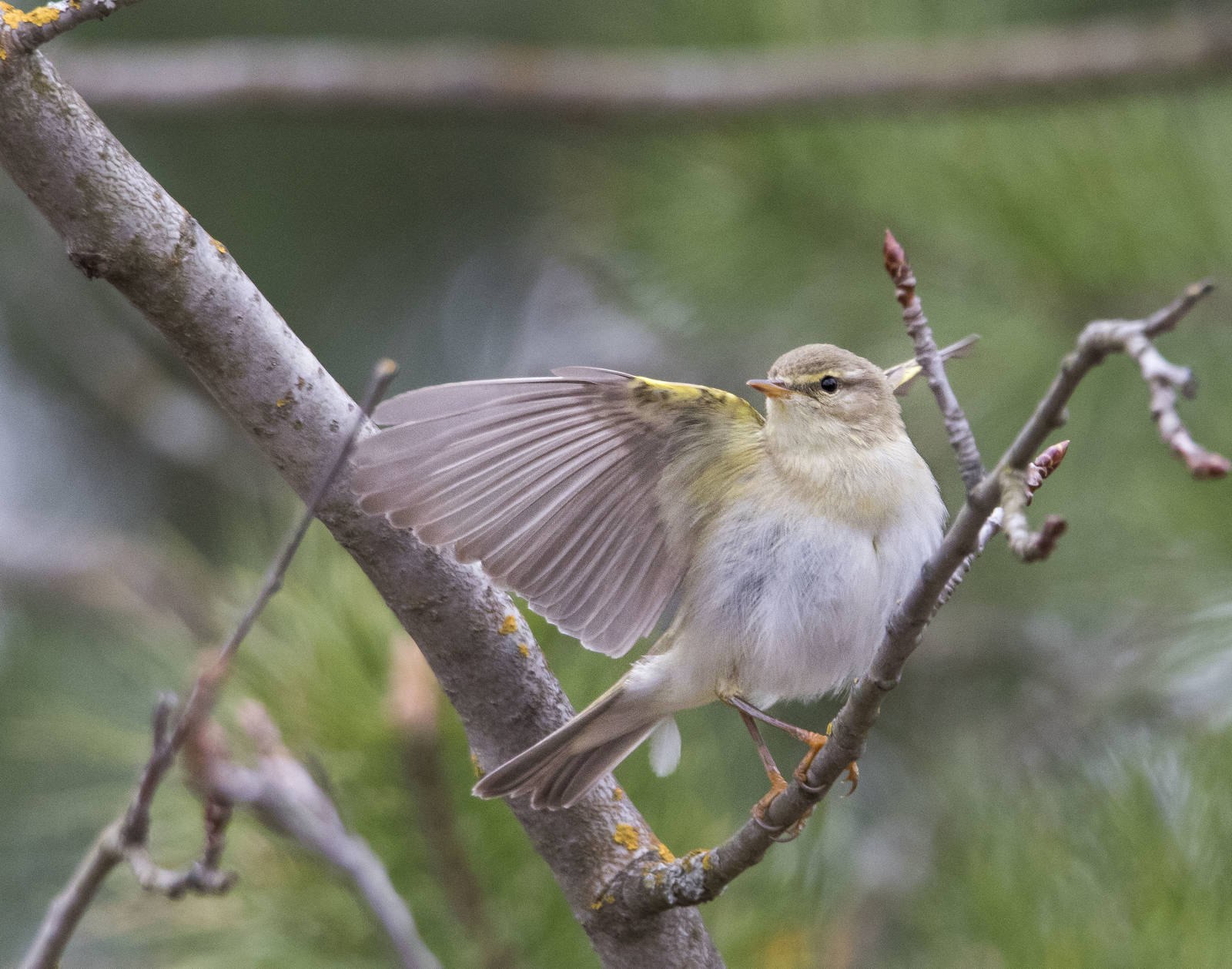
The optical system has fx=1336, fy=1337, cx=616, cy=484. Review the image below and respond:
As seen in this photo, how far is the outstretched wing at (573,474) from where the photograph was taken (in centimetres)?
187

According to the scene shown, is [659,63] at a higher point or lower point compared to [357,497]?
higher

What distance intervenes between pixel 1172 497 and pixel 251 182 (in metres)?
3.17

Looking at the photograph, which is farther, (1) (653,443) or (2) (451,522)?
(1) (653,443)

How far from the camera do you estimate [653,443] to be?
220 centimetres

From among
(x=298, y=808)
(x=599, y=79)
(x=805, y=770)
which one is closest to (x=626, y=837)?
(x=805, y=770)

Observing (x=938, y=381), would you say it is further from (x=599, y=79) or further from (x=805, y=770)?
(x=599, y=79)

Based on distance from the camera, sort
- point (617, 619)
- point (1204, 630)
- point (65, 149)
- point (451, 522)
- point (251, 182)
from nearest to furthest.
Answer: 1. point (65, 149)
2. point (451, 522)
3. point (617, 619)
4. point (1204, 630)
5. point (251, 182)

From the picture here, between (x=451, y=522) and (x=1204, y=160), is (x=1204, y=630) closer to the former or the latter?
(x=1204, y=160)

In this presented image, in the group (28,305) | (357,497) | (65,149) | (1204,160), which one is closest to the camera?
(65,149)

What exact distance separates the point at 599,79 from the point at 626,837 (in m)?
2.34

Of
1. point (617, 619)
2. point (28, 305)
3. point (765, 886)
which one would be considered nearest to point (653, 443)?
point (617, 619)

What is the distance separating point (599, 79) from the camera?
357 centimetres

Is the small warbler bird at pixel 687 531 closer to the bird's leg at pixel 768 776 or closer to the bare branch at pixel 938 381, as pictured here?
the bird's leg at pixel 768 776

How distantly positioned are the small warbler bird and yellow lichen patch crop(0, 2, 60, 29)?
720 millimetres
